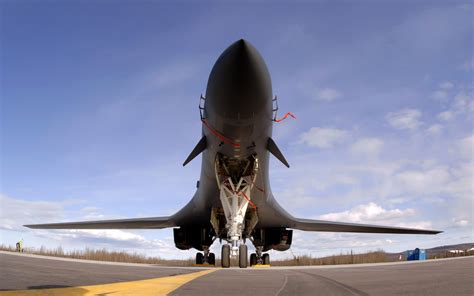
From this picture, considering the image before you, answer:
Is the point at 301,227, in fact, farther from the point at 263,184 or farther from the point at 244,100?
the point at 244,100

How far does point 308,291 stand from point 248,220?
35.7 ft

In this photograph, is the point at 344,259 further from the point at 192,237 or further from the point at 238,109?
the point at 238,109

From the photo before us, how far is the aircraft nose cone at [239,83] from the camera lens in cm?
812

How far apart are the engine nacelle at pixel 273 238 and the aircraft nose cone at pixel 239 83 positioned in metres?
12.4

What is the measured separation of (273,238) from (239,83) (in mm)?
13878

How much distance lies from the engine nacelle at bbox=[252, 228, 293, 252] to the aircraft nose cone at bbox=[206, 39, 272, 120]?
1236 centimetres

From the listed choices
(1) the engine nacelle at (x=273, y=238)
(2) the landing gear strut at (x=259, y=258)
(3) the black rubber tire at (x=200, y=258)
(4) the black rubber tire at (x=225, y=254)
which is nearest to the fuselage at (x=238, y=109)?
(4) the black rubber tire at (x=225, y=254)

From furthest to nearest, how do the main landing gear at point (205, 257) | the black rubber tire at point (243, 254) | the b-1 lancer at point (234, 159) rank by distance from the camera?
the main landing gear at point (205, 257)
the black rubber tire at point (243, 254)
the b-1 lancer at point (234, 159)

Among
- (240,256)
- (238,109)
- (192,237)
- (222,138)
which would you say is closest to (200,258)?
(192,237)

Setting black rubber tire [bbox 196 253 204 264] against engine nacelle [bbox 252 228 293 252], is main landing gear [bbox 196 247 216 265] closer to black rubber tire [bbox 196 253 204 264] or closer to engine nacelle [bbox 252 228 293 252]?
black rubber tire [bbox 196 253 204 264]

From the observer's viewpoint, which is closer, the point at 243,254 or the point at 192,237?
the point at 243,254

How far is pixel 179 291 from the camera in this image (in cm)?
433

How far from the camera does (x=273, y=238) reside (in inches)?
795

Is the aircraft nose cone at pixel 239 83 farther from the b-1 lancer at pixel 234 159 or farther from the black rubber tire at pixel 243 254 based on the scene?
the black rubber tire at pixel 243 254
